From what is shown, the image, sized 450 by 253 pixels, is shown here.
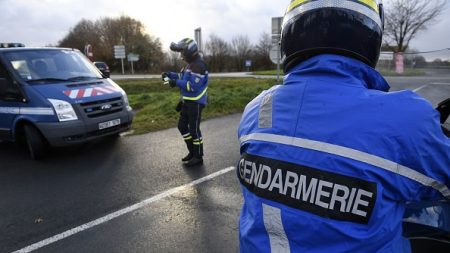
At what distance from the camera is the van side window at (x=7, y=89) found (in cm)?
669

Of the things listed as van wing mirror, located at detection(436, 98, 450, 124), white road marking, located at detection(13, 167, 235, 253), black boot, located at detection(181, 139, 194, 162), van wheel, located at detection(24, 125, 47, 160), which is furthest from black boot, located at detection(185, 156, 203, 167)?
van wing mirror, located at detection(436, 98, 450, 124)

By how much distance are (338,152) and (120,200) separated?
390 cm

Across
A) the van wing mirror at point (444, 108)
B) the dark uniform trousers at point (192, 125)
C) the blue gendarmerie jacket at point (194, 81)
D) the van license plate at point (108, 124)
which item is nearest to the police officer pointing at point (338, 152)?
the van wing mirror at point (444, 108)

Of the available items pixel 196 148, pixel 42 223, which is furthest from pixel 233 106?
pixel 42 223

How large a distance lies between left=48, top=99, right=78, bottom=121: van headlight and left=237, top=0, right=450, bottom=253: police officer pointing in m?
5.53

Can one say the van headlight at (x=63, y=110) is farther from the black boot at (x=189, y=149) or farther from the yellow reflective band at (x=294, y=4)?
the yellow reflective band at (x=294, y=4)

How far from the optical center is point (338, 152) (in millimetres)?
1302

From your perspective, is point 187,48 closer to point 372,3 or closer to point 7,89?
point 7,89

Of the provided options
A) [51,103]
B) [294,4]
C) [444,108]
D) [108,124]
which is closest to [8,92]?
[51,103]

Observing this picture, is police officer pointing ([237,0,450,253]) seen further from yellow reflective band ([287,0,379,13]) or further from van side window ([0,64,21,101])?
van side window ([0,64,21,101])

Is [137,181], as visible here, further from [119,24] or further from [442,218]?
[119,24]

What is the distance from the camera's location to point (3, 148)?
7719 millimetres

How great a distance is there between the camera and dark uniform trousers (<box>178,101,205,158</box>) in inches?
234

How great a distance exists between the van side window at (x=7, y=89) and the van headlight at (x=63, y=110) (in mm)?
807
